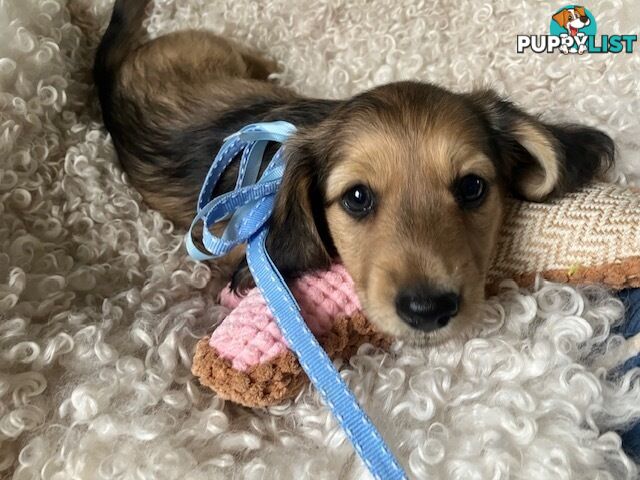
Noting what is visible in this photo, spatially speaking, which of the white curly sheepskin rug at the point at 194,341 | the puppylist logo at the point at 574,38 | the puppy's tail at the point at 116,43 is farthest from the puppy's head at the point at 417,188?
the puppy's tail at the point at 116,43

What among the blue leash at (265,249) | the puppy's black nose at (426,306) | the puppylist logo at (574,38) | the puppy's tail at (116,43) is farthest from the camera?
the puppy's tail at (116,43)

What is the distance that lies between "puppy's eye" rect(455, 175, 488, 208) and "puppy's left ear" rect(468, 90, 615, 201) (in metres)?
0.13

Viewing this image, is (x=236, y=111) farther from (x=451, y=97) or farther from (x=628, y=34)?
(x=628, y=34)

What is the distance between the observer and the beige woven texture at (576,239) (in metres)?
1.36

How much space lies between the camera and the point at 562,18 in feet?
6.97

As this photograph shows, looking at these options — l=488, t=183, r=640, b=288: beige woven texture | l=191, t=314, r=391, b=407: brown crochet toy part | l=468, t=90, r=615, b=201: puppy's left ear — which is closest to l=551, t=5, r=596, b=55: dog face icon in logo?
l=468, t=90, r=615, b=201: puppy's left ear

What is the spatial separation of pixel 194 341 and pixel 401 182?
55 centimetres

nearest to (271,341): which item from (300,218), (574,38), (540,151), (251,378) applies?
(251,378)

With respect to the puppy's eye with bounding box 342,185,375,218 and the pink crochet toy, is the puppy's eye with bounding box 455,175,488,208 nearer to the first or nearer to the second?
the puppy's eye with bounding box 342,185,375,218

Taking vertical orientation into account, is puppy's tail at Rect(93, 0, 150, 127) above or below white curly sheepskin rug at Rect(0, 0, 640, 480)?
above

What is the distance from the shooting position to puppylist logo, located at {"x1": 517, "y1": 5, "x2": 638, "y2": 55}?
2023 millimetres

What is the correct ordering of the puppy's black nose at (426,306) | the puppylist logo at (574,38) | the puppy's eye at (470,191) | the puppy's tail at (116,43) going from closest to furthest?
the puppy's black nose at (426,306)
the puppy's eye at (470,191)
the puppylist logo at (574,38)
the puppy's tail at (116,43)

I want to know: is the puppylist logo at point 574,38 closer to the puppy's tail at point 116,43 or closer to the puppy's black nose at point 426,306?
the puppy's black nose at point 426,306

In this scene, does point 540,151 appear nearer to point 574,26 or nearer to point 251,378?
point 574,26
